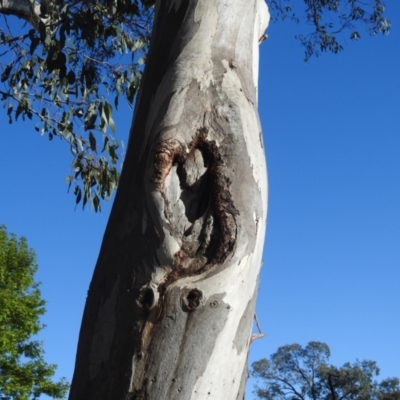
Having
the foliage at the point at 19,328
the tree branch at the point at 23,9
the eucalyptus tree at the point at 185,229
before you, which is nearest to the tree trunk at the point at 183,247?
the eucalyptus tree at the point at 185,229

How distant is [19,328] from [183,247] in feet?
66.4

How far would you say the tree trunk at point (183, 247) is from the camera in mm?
2158

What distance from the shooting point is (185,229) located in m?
2.33

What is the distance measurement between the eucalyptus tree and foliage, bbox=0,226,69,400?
61.5 ft

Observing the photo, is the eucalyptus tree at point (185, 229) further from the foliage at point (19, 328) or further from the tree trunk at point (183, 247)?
the foliage at point (19, 328)

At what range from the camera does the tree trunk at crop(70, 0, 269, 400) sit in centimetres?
216

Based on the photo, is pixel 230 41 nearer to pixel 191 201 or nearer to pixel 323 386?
pixel 191 201

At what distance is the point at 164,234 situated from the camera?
231cm

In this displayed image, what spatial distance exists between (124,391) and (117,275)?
1.22 ft

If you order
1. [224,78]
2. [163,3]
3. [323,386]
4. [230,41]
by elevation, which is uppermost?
[323,386]

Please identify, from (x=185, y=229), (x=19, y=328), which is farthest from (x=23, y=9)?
(x=19, y=328)

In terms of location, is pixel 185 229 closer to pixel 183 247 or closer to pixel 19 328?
pixel 183 247

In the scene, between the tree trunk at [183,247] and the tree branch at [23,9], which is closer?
the tree trunk at [183,247]

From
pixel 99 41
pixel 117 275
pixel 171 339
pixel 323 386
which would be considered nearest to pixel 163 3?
pixel 117 275
